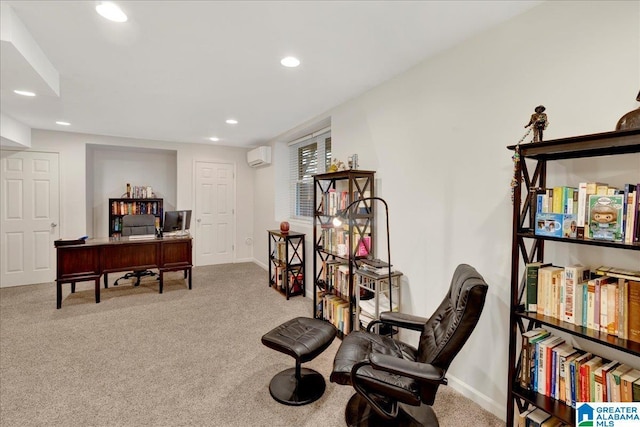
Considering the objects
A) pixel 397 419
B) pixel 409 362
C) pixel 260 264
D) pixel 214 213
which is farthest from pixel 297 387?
pixel 214 213

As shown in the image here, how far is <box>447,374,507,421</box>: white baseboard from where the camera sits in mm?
1914

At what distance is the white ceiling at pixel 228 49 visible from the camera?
1788 mm

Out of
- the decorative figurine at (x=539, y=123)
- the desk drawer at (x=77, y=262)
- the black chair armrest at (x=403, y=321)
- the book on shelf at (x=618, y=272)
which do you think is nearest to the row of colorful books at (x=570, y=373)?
the book on shelf at (x=618, y=272)

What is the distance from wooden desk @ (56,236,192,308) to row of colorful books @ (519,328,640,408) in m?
4.25

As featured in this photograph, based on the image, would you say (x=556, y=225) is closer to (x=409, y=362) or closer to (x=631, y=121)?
(x=631, y=121)

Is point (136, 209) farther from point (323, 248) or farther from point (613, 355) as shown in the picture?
point (613, 355)

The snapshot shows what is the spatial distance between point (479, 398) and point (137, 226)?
5.15m

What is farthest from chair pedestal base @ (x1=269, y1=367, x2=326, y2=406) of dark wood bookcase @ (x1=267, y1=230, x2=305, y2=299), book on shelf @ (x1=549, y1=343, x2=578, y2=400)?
dark wood bookcase @ (x1=267, y1=230, x2=305, y2=299)

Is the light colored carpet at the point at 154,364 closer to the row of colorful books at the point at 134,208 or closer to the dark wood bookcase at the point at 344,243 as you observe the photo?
the dark wood bookcase at the point at 344,243

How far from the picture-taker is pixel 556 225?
4.77 feet

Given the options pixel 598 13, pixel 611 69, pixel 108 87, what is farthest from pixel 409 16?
pixel 108 87

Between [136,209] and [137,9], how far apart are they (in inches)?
186

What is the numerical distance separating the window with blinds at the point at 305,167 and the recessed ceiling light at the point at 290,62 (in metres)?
1.73

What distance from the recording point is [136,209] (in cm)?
571
